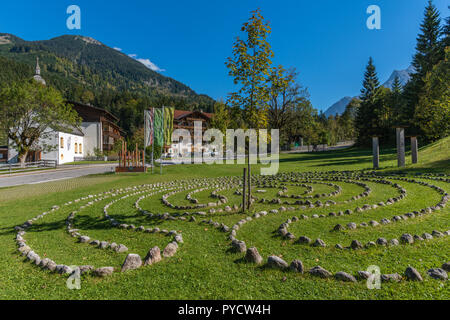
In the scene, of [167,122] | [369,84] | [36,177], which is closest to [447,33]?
[369,84]

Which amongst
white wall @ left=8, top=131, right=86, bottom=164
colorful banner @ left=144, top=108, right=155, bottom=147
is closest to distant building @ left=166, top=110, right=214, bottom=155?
white wall @ left=8, top=131, right=86, bottom=164

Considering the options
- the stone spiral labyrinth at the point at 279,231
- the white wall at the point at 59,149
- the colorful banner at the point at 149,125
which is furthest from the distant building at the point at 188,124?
the stone spiral labyrinth at the point at 279,231

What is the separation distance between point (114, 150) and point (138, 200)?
52776mm

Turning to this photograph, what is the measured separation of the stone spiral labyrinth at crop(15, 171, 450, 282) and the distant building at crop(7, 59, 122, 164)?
3682 cm

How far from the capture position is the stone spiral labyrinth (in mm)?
3994

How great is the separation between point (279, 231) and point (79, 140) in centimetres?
5563

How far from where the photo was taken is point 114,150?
5781cm

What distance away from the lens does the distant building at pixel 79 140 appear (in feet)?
130

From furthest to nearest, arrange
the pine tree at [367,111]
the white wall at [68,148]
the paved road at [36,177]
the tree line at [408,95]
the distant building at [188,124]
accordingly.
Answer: the distant building at [188,124], the pine tree at [367,111], the white wall at [68,148], the tree line at [408,95], the paved road at [36,177]

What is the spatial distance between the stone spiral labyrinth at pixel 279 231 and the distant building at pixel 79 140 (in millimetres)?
36819

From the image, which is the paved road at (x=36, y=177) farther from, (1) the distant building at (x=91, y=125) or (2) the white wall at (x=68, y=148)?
(1) the distant building at (x=91, y=125)

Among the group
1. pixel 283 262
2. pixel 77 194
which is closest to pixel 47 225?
pixel 77 194

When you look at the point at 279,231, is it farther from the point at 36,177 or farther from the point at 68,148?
the point at 68,148
